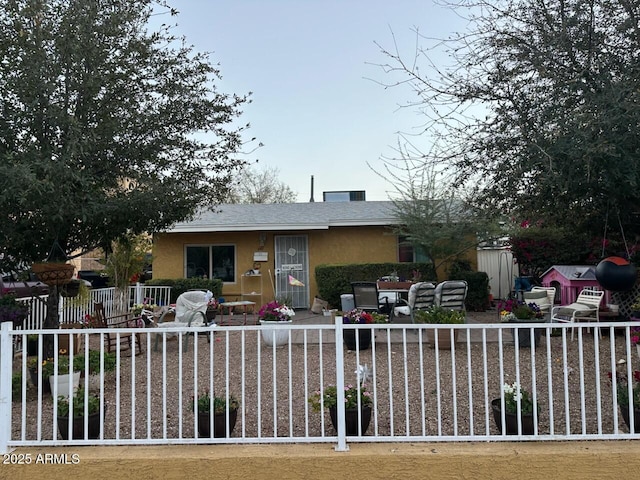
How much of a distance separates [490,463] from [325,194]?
16440 mm

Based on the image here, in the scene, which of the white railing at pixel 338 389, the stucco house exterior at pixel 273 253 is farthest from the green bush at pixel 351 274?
the white railing at pixel 338 389

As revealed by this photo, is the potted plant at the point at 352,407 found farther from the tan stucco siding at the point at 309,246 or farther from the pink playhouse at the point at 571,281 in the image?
the tan stucco siding at the point at 309,246

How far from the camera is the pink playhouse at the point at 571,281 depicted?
8.73 m

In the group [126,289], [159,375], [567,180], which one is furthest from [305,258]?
[567,180]

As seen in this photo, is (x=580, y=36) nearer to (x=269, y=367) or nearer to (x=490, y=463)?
(x=490, y=463)

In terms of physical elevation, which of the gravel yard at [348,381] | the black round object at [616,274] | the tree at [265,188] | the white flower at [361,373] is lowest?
the gravel yard at [348,381]

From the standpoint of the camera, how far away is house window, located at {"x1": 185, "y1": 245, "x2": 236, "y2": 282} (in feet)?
42.5

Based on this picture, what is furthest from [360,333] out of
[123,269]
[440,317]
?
[123,269]

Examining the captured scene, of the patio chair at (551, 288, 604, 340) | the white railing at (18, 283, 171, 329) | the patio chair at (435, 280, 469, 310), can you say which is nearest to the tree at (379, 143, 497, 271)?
the patio chair at (435, 280, 469, 310)

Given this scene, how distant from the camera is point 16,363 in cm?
650

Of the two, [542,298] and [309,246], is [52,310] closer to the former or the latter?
[309,246]

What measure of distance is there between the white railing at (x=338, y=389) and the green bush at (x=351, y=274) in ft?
14.0

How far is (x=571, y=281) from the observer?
8.99 m

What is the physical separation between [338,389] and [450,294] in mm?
5445
